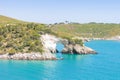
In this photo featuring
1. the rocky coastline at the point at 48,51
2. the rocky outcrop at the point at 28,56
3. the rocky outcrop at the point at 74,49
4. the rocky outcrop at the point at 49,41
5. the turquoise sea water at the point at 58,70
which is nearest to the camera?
the turquoise sea water at the point at 58,70

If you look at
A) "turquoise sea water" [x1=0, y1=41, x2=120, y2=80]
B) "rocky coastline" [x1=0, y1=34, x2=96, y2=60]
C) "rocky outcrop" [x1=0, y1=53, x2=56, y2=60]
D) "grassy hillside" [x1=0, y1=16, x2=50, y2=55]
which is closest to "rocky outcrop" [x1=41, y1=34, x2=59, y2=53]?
"rocky coastline" [x1=0, y1=34, x2=96, y2=60]

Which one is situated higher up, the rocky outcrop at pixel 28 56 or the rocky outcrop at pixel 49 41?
the rocky outcrop at pixel 49 41

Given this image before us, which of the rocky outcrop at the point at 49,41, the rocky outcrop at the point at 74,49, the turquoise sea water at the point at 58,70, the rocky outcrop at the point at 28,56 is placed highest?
the rocky outcrop at the point at 49,41

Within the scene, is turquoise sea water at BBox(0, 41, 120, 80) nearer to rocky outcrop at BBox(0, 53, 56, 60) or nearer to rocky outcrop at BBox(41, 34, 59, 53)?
rocky outcrop at BBox(0, 53, 56, 60)

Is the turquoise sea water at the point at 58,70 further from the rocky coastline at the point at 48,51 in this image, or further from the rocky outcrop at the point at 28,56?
the rocky coastline at the point at 48,51

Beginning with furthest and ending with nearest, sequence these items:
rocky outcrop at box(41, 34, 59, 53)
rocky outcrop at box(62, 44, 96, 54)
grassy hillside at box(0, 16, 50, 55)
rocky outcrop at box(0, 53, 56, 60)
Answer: rocky outcrop at box(62, 44, 96, 54) < rocky outcrop at box(41, 34, 59, 53) < grassy hillside at box(0, 16, 50, 55) < rocky outcrop at box(0, 53, 56, 60)

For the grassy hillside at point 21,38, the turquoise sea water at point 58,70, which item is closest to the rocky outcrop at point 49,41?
the grassy hillside at point 21,38

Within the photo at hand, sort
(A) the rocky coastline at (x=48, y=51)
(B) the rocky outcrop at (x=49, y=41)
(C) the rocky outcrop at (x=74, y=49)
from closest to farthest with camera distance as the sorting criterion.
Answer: (A) the rocky coastline at (x=48, y=51), (B) the rocky outcrop at (x=49, y=41), (C) the rocky outcrop at (x=74, y=49)

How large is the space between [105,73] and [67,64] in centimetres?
2363

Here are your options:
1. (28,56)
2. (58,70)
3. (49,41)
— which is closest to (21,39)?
(28,56)

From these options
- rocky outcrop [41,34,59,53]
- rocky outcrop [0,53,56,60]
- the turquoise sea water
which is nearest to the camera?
the turquoise sea water

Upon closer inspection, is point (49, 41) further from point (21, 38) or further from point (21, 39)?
point (21, 39)

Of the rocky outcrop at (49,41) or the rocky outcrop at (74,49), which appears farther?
the rocky outcrop at (74,49)

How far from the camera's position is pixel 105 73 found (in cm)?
10850
